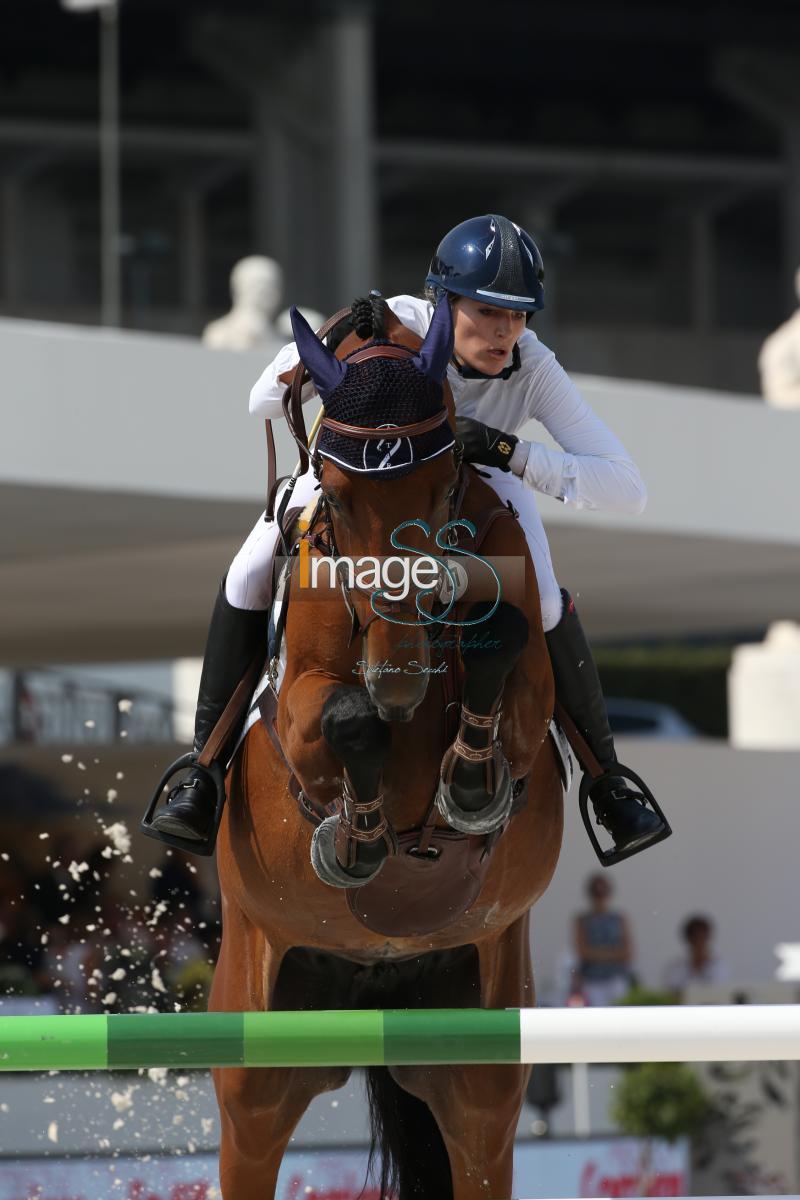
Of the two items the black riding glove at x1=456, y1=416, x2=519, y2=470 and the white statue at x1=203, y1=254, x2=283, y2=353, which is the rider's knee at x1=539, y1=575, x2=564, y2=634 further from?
the white statue at x1=203, y1=254, x2=283, y2=353

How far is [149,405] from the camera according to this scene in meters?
8.51

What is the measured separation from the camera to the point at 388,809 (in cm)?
373

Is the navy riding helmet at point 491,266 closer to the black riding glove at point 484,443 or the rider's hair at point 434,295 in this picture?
the rider's hair at point 434,295

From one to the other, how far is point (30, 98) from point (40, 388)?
14938 millimetres

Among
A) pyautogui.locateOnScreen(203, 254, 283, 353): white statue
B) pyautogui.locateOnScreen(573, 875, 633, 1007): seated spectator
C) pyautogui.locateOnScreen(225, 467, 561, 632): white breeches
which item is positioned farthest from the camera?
pyautogui.locateOnScreen(573, 875, 633, 1007): seated spectator

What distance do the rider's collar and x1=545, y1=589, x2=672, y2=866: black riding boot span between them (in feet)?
1.84

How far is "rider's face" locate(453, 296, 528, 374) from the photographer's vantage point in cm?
395

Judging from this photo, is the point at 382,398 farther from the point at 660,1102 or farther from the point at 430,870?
the point at 660,1102

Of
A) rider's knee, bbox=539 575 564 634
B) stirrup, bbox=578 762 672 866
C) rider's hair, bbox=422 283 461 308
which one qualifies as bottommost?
stirrup, bbox=578 762 672 866

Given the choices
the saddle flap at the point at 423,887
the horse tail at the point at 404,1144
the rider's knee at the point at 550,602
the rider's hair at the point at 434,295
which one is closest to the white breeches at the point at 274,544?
the rider's knee at the point at 550,602

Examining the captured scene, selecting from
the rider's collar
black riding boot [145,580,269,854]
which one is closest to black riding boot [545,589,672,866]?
the rider's collar

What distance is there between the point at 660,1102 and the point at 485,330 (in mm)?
5618

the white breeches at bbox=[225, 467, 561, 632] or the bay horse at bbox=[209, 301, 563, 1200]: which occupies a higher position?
the white breeches at bbox=[225, 467, 561, 632]

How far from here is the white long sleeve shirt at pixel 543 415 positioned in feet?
13.1
